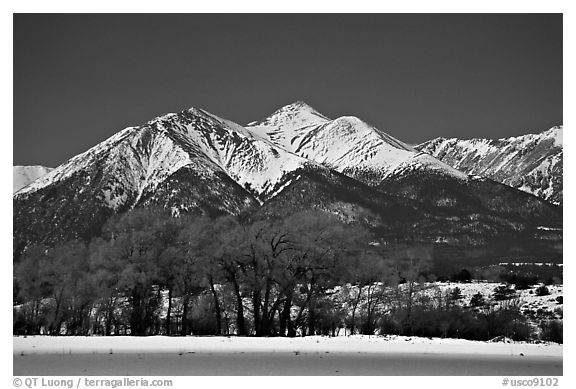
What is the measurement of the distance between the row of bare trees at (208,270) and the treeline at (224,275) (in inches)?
2.2

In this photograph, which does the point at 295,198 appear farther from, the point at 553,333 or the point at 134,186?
the point at 553,333

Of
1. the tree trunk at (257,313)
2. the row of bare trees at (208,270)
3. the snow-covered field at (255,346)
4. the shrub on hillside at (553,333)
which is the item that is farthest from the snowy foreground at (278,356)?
the shrub on hillside at (553,333)

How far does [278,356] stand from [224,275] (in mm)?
11777

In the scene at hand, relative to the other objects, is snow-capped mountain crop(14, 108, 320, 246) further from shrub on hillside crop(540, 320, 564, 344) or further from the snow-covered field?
the snow-covered field

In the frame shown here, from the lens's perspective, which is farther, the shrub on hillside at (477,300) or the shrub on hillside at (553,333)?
the shrub on hillside at (477,300)

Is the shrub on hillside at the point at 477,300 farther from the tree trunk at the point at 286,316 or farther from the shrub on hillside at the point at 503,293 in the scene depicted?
the tree trunk at the point at 286,316

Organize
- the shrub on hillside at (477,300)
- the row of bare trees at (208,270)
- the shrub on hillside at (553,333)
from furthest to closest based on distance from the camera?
the shrub on hillside at (477,300)
the row of bare trees at (208,270)
the shrub on hillside at (553,333)

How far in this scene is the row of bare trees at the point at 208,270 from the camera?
3581cm

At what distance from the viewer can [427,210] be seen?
17125 centimetres

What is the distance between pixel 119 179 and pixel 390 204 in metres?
60.3

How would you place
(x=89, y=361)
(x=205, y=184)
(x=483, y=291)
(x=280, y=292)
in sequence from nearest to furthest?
(x=89, y=361) < (x=280, y=292) < (x=483, y=291) < (x=205, y=184)

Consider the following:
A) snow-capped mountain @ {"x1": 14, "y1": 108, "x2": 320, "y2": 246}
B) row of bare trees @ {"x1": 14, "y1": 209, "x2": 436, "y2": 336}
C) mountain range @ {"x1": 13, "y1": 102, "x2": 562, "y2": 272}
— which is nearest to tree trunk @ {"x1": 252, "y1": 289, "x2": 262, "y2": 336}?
row of bare trees @ {"x1": 14, "y1": 209, "x2": 436, "y2": 336}
